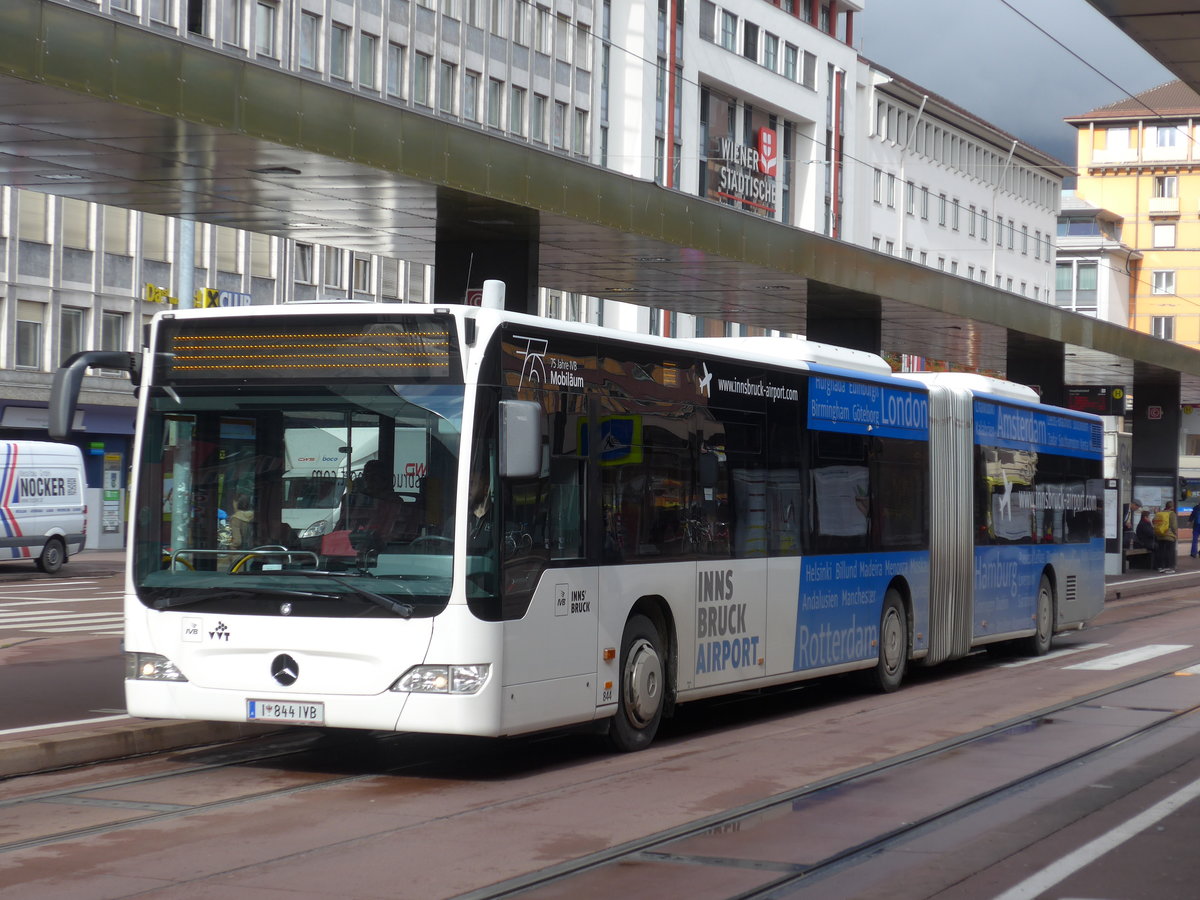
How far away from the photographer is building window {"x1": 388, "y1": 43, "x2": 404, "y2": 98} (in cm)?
4825

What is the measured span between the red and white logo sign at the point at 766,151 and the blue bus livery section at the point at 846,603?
49753 mm

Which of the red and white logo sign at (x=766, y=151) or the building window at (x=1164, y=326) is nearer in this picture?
the red and white logo sign at (x=766, y=151)

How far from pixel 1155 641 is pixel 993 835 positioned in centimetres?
1497

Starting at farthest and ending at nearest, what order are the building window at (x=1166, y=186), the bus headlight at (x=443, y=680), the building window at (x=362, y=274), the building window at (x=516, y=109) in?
1. the building window at (x=1166, y=186)
2. the building window at (x=516, y=109)
3. the building window at (x=362, y=274)
4. the bus headlight at (x=443, y=680)

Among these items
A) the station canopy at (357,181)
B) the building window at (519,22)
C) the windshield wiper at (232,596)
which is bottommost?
the windshield wiper at (232,596)

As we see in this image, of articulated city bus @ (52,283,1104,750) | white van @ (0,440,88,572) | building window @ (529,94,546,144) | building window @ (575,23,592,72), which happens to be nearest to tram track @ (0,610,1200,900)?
articulated city bus @ (52,283,1104,750)

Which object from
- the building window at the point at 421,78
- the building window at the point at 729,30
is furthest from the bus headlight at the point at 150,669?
the building window at the point at 729,30

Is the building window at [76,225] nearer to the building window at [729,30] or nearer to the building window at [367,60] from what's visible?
the building window at [367,60]

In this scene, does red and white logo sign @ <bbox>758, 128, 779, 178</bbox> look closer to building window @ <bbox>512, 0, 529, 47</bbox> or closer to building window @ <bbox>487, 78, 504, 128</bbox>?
building window @ <bbox>512, 0, 529, 47</bbox>

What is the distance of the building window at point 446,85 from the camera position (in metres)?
50.2

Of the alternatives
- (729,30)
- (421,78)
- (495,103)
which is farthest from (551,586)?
(729,30)

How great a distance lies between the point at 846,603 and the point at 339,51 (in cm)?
3498

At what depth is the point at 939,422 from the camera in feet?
57.0

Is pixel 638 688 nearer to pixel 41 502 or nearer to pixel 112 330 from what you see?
pixel 41 502
